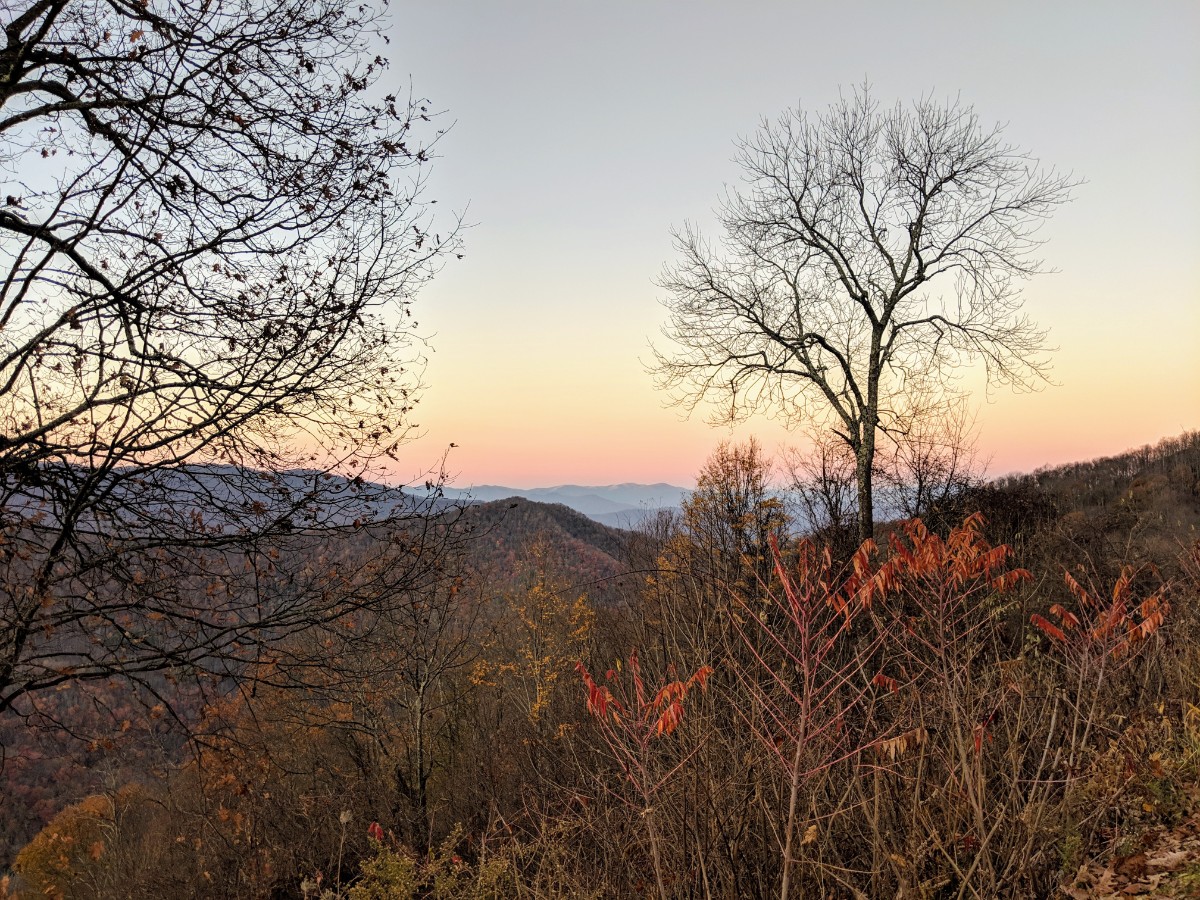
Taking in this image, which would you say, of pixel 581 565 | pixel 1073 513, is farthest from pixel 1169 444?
pixel 581 565

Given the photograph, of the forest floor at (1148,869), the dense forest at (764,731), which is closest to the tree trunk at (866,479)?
the dense forest at (764,731)

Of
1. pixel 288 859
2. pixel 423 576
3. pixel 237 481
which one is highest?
pixel 237 481

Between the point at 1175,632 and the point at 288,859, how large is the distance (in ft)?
47.0

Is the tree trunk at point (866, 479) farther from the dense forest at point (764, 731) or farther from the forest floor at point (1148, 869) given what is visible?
the forest floor at point (1148, 869)

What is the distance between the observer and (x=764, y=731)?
332cm

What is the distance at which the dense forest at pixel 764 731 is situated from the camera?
303 cm

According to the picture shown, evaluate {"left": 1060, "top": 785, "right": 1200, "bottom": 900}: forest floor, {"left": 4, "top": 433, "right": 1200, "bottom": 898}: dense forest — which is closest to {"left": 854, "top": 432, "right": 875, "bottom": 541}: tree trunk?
{"left": 4, "top": 433, "right": 1200, "bottom": 898}: dense forest

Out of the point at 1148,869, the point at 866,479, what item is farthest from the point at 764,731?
the point at 866,479

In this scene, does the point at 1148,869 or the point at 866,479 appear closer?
the point at 1148,869

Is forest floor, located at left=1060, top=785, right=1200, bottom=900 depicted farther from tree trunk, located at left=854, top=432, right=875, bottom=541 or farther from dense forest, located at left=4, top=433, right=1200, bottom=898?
tree trunk, located at left=854, top=432, right=875, bottom=541

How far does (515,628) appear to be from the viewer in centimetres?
2930

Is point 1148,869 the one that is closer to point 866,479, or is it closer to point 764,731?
point 764,731

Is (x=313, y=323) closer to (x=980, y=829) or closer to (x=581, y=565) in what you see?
(x=980, y=829)

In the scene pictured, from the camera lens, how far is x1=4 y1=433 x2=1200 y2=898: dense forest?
3031 mm
